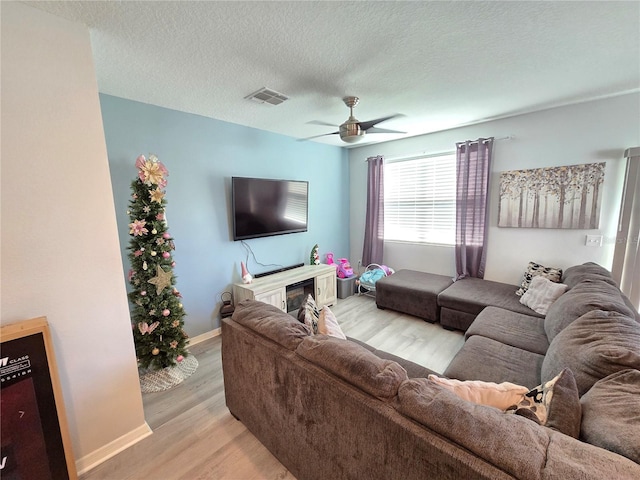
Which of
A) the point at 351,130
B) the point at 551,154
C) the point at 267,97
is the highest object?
the point at 267,97

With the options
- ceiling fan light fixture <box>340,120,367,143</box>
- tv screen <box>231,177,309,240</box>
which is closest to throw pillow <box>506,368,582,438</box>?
ceiling fan light fixture <box>340,120,367,143</box>

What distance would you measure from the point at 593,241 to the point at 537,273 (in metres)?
0.63

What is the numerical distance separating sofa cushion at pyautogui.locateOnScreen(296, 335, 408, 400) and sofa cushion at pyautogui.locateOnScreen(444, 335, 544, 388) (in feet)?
2.87

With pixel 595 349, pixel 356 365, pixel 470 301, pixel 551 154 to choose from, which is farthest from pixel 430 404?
pixel 551 154

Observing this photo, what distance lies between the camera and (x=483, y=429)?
2.65ft

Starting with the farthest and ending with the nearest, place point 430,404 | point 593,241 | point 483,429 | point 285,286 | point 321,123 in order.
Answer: point 285,286 → point 321,123 → point 593,241 → point 430,404 → point 483,429

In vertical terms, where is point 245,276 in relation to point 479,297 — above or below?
above

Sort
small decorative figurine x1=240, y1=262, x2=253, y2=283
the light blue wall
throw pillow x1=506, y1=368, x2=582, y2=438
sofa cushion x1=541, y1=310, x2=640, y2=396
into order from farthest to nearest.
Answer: small decorative figurine x1=240, y1=262, x2=253, y2=283 → the light blue wall → sofa cushion x1=541, y1=310, x2=640, y2=396 → throw pillow x1=506, y1=368, x2=582, y2=438

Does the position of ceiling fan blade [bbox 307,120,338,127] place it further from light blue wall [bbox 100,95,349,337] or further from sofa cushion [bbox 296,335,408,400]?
sofa cushion [bbox 296,335,408,400]

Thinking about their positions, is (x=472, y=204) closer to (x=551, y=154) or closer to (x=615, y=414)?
(x=551, y=154)

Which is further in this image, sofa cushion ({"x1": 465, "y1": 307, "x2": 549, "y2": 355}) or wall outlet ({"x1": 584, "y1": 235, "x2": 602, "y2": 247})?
wall outlet ({"x1": 584, "y1": 235, "x2": 602, "y2": 247})

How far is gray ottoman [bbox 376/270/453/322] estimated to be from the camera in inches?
128

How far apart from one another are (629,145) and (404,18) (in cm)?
288

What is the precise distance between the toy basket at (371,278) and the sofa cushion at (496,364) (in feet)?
7.06
